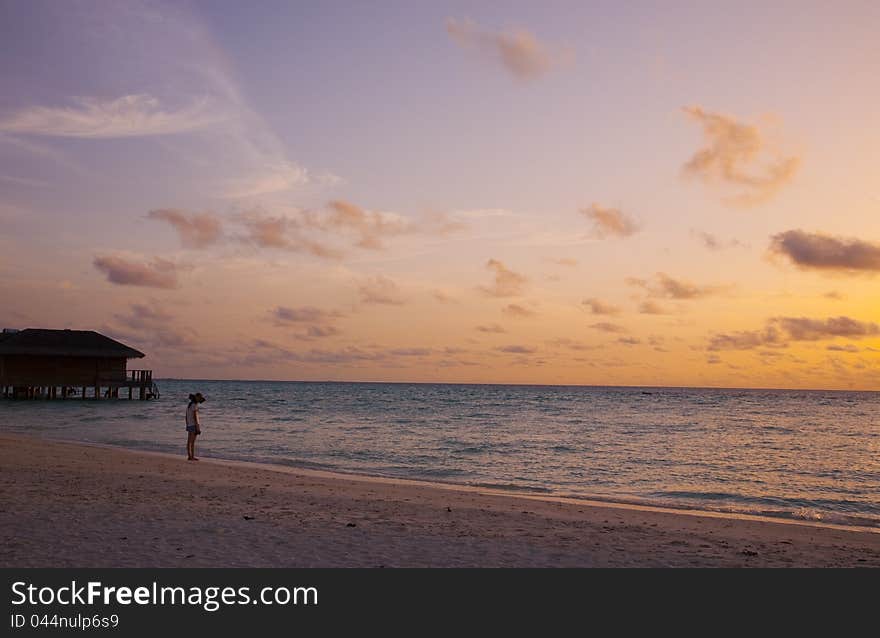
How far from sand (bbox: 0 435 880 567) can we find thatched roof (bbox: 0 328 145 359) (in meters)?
43.4

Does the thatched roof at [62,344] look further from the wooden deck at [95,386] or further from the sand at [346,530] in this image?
the sand at [346,530]

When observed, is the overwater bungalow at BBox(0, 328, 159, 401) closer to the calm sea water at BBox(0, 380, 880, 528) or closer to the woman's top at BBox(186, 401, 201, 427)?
the calm sea water at BBox(0, 380, 880, 528)

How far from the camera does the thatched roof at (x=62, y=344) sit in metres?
53.5

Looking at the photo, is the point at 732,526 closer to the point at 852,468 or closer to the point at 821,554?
the point at 821,554

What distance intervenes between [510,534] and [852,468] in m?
20.7

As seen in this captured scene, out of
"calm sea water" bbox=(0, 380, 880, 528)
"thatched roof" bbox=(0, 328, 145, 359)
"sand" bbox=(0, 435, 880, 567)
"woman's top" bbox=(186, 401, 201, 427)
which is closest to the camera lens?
"sand" bbox=(0, 435, 880, 567)

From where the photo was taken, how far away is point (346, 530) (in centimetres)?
1002

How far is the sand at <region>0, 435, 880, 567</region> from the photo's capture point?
8266 millimetres

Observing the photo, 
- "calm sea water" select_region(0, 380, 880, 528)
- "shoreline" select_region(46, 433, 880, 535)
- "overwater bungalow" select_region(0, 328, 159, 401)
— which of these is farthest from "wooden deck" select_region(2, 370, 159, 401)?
"shoreline" select_region(46, 433, 880, 535)

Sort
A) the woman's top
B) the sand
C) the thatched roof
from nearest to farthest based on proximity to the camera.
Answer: the sand
the woman's top
the thatched roof
